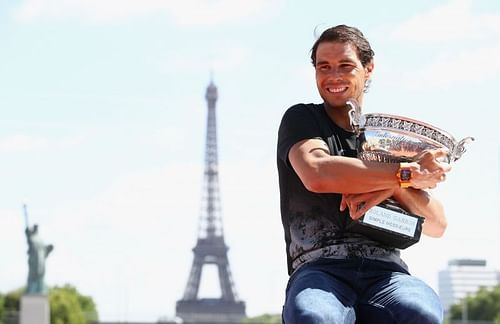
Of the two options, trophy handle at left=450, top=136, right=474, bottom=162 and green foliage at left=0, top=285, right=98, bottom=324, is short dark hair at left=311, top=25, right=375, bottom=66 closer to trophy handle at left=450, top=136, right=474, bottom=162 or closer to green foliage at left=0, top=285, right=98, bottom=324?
trophy handle at left=450, top=136, right=474, bottom=162

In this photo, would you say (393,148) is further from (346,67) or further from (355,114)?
(346,67)

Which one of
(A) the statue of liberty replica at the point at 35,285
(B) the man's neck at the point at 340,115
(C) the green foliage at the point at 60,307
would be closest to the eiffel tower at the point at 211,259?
(C) the green foliage at the point at 60,307

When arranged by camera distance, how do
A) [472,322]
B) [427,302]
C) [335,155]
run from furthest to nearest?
1. [472,322]
2. [335,155]
3. [427,302]

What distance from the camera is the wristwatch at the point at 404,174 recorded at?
3588 mm

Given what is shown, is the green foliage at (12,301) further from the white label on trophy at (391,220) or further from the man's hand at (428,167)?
the man's hand at (428,167)

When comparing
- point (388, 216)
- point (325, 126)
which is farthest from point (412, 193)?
point (325, 126)

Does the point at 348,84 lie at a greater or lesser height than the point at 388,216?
greater

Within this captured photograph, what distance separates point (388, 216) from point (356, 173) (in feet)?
0.57

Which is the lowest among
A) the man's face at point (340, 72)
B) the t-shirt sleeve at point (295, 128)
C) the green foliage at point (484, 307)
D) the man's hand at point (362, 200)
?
the green foliage at point (484, 307)

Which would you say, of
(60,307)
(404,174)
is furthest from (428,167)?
(60,307)

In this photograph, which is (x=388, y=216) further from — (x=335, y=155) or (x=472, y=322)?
(x=472, y=322)

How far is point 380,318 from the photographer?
3.57 metres

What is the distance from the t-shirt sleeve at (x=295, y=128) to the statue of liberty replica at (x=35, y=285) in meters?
49.8

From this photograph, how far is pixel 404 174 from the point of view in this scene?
3.59 m
